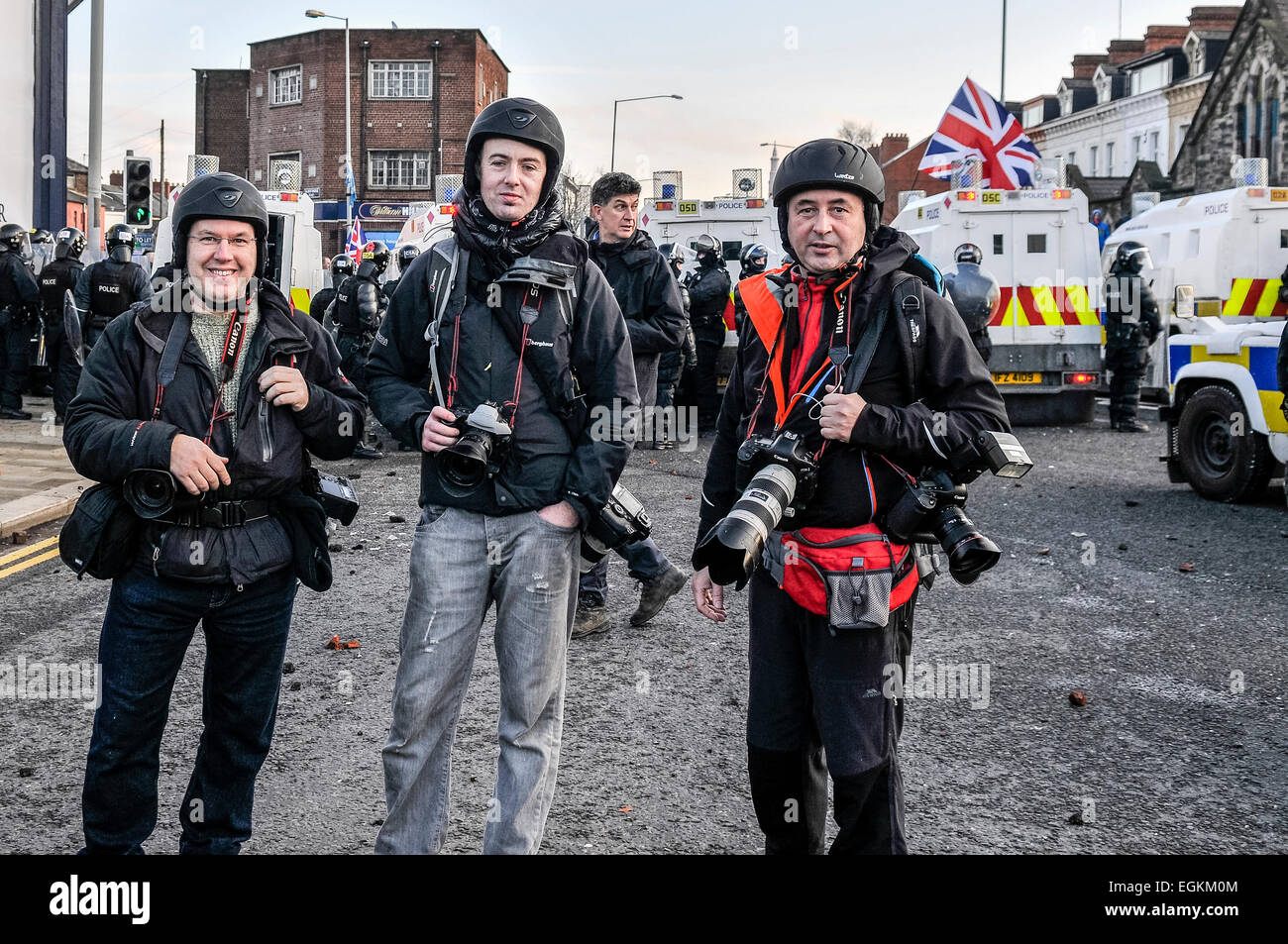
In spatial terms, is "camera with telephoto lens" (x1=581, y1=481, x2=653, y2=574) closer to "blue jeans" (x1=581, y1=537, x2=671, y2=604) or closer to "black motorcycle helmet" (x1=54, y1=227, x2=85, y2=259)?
"blue jeans" (x1=581, y1=537, x2=671, y2=604)

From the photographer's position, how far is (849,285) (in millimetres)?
3141

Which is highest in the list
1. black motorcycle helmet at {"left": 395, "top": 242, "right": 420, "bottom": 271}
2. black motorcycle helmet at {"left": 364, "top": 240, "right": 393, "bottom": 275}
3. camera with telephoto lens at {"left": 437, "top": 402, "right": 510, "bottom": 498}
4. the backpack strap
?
black motorcycle helmet at {"left": 395, "top": 242, "right": 420, "bottom": 271}

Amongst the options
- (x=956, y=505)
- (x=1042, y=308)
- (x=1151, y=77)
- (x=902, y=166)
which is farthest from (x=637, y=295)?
(x=902, y=166)

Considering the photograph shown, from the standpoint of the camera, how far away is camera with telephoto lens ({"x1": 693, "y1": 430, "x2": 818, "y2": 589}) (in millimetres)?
2834

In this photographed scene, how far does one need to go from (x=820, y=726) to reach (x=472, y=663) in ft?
3.07

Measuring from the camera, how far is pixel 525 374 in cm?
335

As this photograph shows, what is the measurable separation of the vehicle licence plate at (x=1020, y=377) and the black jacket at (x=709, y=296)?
3652 mm

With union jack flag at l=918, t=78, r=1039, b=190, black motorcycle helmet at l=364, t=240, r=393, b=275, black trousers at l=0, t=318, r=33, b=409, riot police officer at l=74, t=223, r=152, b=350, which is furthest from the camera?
union jack flag at l=918, t=78, r=1039, b=190

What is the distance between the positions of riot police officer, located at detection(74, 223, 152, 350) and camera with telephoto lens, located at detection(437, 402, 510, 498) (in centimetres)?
1090

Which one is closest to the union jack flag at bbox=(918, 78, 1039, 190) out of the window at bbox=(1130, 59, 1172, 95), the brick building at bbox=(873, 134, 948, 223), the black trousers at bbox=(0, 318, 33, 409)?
the black trousers at bbox=(0, 318, 33, 409)

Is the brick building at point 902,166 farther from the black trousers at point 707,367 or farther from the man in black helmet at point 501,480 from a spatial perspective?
the man in black helmet at point 501,480

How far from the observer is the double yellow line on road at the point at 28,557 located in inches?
304
